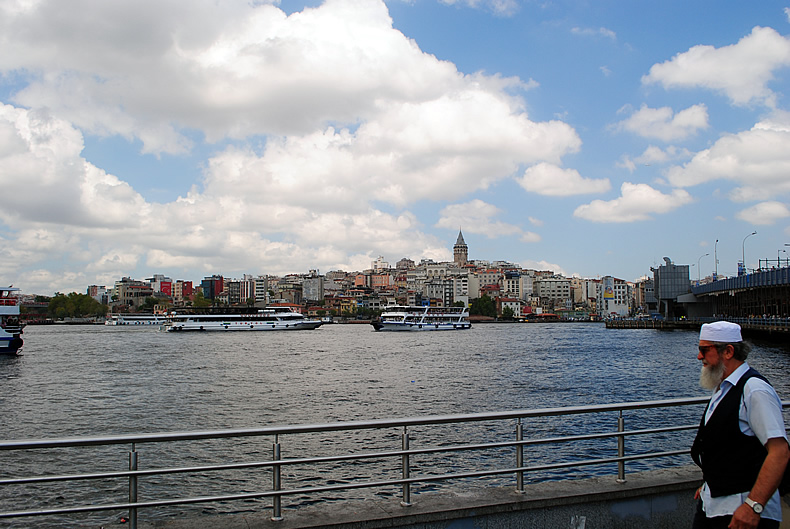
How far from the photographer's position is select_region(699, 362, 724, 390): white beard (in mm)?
3381

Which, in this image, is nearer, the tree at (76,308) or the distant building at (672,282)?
the distant building at (672,282)

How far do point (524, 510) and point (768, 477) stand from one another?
229cm

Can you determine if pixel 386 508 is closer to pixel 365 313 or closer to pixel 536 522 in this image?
pixel 536 522

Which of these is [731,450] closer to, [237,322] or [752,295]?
[752,295]

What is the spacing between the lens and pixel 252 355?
51.6 meters

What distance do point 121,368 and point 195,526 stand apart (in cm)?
3865

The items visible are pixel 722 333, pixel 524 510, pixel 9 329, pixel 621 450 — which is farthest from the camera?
pixel 9 329

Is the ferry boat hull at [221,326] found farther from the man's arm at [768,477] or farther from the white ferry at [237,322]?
the man's arm at [768,477]

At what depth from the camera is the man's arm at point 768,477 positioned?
2990 millimetres

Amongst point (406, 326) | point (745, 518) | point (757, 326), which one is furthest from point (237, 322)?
point (745, 518)

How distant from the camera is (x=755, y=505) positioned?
3.01m

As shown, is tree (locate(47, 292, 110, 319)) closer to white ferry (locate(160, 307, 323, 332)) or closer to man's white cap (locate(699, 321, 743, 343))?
white ferry (locate(160, 307, 323, 332))

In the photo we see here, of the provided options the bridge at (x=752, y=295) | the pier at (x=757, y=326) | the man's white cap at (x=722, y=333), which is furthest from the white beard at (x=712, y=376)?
the bridge at (x=752, y=295)

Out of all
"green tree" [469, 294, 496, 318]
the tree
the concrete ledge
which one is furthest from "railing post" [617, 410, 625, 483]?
the tree
